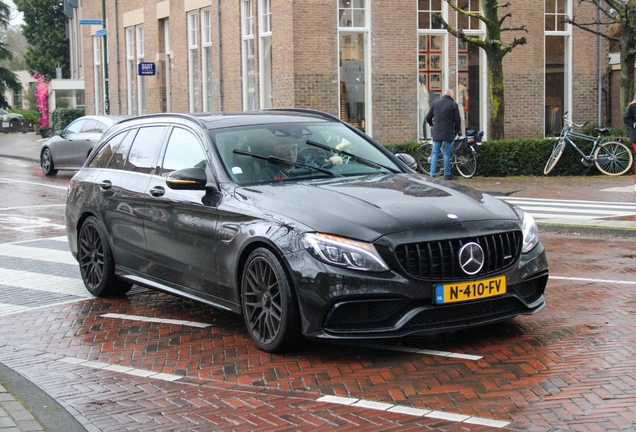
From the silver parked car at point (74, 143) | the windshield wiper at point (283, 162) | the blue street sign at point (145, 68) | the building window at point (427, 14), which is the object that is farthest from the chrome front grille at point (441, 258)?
the blue street sign at point (145, 68)

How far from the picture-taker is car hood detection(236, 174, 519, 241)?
5805 millimetres

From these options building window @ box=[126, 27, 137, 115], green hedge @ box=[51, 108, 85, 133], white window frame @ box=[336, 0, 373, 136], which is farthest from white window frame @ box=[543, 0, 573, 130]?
green hedge @ box=[51, 108, 85, 133]

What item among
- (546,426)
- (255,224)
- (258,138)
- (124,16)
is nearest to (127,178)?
(258,138)

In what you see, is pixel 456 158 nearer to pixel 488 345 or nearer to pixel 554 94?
pixel 554 94

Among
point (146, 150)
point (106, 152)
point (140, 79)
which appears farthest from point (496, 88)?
point (140, 79)

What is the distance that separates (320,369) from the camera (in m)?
5.81

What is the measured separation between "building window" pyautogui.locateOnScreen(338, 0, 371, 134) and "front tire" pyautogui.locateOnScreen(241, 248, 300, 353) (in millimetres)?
17819

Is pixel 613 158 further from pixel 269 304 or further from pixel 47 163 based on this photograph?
pixel 269 304

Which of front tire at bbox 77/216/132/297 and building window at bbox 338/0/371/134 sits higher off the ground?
building window at bbox 338/0/371/134

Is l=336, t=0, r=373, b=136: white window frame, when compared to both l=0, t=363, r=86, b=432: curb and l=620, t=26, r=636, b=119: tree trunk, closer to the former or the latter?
l=620, t=26, r=636, b=119: tree trunk

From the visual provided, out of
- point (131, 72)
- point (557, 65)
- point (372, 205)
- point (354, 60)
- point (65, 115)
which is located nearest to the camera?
point (372, 205)

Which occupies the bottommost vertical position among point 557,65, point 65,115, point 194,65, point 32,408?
point 32,408

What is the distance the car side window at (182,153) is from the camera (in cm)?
715

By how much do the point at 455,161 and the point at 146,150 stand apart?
13.5 metres
